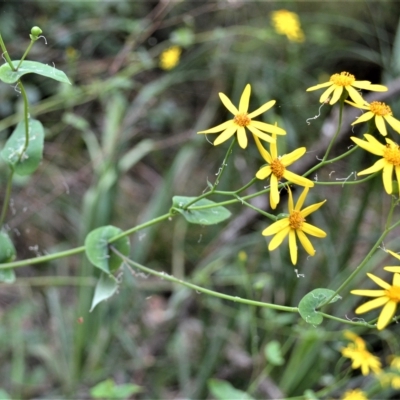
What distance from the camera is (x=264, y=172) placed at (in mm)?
448

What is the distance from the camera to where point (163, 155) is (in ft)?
6.26

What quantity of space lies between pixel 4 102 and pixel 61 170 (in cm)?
27

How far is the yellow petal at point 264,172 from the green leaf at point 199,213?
0.07 meters

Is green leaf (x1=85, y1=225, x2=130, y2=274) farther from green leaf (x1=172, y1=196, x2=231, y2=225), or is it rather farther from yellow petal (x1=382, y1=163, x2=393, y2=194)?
yellow petal (x1=382, y1=163, x2=393, y2=194)

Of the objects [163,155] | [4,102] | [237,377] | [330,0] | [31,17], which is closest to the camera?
[237,377]

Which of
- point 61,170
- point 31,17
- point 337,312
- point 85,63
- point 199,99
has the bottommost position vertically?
point 337,312

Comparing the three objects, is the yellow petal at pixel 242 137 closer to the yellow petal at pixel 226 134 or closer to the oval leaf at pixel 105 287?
the yellow petal at pixel 226 134

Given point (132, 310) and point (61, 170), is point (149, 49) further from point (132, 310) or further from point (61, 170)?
point (132, 310)

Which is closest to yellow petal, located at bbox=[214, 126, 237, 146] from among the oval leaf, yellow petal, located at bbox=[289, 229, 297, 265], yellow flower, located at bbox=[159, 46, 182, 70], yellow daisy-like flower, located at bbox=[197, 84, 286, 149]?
yellow daisy-like flower, located at bbox=[197, 84, 286, 149]

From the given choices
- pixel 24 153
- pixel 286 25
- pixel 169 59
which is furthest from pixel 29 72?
pixel 286 25

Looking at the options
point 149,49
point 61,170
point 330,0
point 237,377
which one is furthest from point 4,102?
point 330,0

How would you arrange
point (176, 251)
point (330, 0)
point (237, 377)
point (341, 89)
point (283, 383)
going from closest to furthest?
point (341, 89), point (283, 383), point (237, 377), point (176, 251), point (330, 0)

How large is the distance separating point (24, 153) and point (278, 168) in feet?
1.00

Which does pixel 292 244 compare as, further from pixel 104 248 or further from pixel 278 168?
pixel 104 248
